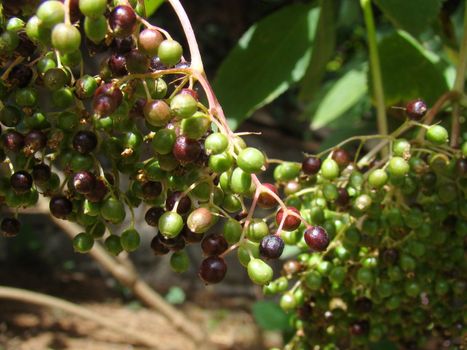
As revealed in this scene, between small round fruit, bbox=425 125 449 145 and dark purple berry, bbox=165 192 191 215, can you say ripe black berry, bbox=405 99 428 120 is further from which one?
dark purple berry, bbox=165 192 191 215

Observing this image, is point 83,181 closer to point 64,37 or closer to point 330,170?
point 64,37

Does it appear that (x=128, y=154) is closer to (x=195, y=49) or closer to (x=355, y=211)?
(x=195, y=49)

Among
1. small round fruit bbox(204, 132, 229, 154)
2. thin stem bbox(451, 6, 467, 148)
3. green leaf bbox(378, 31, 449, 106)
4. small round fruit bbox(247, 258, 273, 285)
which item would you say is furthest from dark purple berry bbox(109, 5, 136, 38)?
green leaf bbox(378, 31, 449, 106)

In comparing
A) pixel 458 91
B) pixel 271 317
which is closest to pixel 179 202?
pixel 458 91

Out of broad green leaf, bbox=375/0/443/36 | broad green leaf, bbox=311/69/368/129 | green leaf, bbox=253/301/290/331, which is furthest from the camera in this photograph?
green leaf, bbox=253/301/290/331

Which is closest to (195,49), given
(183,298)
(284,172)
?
(284,172)

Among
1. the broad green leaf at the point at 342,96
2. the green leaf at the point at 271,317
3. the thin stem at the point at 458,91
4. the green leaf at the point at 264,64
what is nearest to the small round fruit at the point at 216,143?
the thin stem at the point at 458,91
